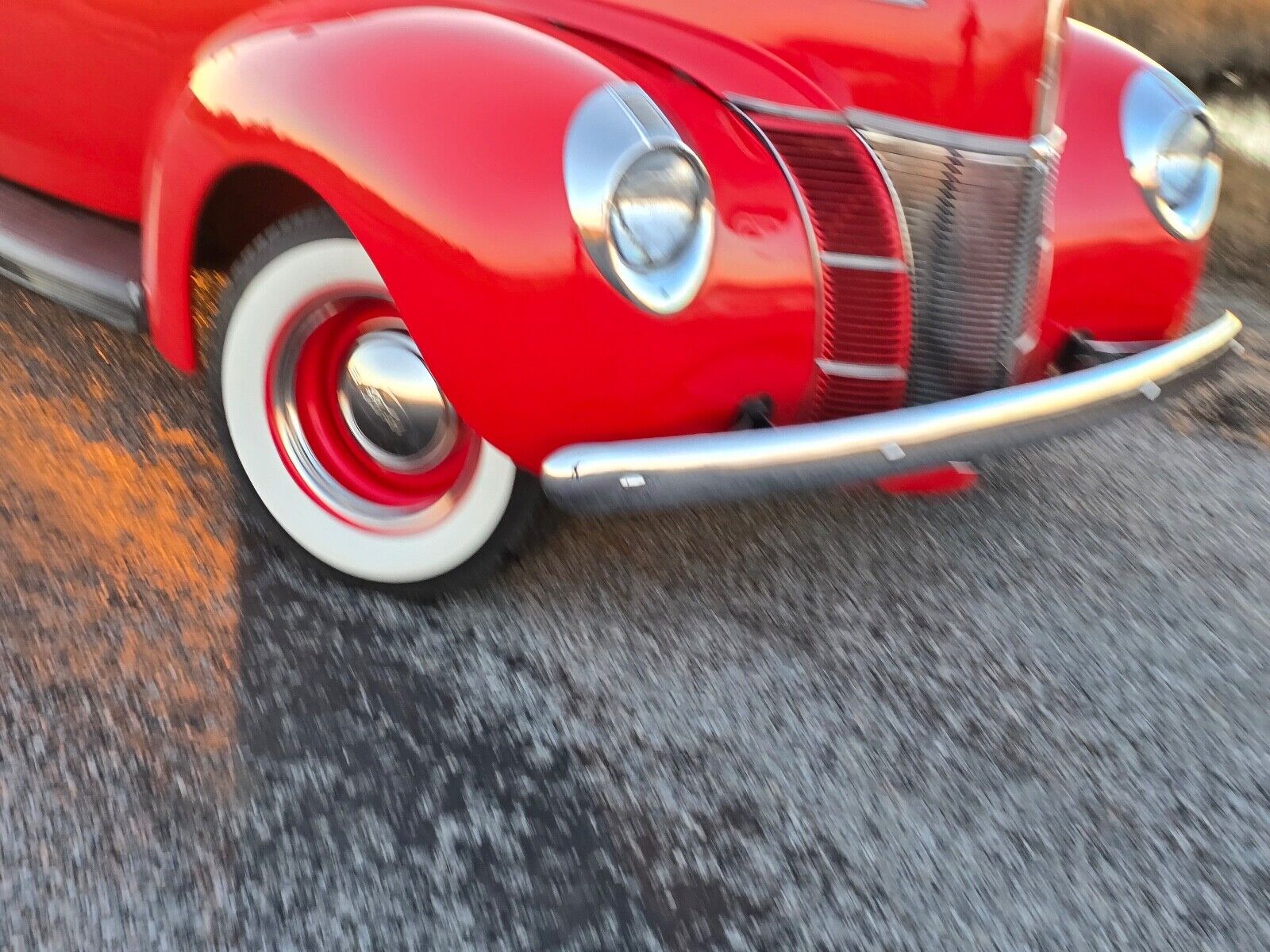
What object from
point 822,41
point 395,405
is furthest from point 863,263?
point 395,405

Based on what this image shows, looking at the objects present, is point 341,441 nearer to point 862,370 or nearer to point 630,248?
point 630,248

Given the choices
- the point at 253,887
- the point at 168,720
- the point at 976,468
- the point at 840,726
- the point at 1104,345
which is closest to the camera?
the point at 253,887

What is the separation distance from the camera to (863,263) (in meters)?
1.74

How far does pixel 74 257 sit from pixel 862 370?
5.53 feet

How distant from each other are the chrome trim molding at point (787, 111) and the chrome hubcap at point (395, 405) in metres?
0.67

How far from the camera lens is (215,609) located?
1.91 metres

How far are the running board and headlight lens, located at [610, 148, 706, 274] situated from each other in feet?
3.71

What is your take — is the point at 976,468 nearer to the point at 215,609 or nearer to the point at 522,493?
the point at 522,493

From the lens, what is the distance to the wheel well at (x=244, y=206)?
1.86 m

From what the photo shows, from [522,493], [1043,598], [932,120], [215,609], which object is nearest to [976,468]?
[1043,598]

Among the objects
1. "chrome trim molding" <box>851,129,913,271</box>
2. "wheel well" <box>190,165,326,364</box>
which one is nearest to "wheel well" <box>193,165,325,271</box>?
"wheel well" <box>190,165,326,364</box>

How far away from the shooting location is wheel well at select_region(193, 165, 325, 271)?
1.86 meters

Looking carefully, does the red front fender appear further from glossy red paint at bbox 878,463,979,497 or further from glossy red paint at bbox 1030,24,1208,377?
glossy red paint at bbox 1030,24,1208,377

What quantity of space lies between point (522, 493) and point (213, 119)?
31.3 inches
